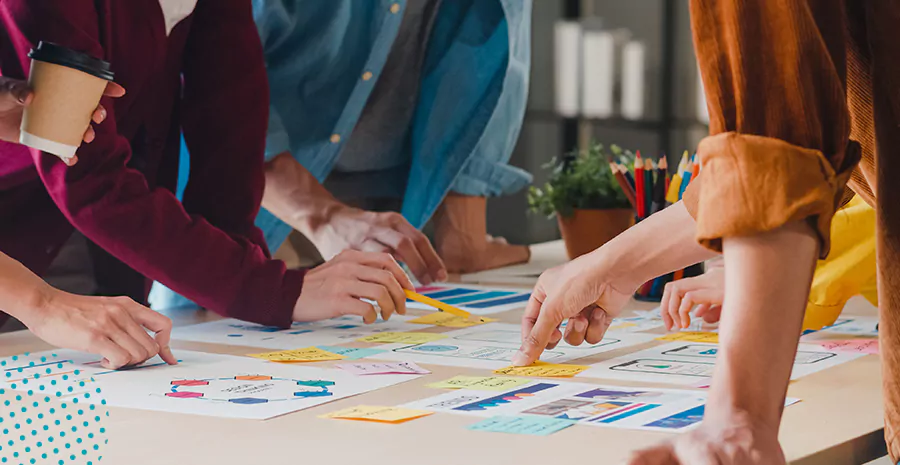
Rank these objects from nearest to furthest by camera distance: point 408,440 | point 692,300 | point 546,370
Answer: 1. point 408,440
2. point 546,370
3. point 692,300

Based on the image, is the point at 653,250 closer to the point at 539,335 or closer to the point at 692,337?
the point at 539,335

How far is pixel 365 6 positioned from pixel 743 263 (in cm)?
134

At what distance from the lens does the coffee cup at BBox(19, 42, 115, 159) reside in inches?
40.2

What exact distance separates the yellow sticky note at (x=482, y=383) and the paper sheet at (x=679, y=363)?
0.25 ft

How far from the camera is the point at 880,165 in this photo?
2.29ft

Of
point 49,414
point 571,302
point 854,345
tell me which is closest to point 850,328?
point 854,345

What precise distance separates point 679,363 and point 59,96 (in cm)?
64

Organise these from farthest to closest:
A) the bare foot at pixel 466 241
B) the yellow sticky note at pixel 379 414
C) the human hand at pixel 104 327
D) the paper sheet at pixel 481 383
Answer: the bare foot at pixel 466 241
the human hand at pixel 104 327
the paper sheet at pixel 481 383
the yellow sticky note at pixel 379 414

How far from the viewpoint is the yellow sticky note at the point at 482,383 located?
0.93 m

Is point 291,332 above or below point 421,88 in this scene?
below

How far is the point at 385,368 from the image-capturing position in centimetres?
102


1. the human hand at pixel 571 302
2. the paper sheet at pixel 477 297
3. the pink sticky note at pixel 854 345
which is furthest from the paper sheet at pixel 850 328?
the paper sheet at pixel 477 297

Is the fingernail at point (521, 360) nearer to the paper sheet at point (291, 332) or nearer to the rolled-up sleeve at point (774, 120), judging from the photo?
the paper sheet at point (291, 332)

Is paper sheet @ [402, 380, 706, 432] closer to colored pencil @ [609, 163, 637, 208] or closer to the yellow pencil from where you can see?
the yellow pencil
